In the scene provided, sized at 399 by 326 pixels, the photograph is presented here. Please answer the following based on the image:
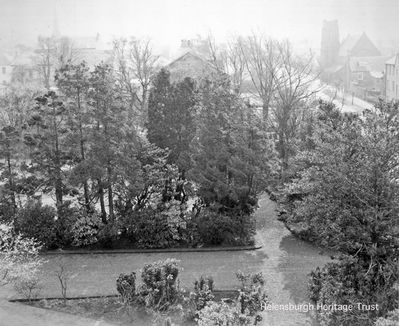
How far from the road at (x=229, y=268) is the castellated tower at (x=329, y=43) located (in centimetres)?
6564

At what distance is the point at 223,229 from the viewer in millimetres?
19562

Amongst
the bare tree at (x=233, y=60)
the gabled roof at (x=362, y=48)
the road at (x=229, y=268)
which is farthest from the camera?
the gabled roof at (x=362, y=48)

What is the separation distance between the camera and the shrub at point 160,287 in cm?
1454

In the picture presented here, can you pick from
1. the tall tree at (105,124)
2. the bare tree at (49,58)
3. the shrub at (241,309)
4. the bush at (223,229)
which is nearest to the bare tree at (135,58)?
the bare tree at (49,58)

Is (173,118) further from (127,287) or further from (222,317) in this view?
(222,317)

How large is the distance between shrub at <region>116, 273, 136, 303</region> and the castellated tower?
235 feet

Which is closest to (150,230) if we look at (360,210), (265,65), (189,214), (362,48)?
(189,214)

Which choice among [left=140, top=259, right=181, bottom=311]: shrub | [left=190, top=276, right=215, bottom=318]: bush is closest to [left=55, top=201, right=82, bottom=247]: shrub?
[left=140, top=259, right=181, bottom=311]: shrub

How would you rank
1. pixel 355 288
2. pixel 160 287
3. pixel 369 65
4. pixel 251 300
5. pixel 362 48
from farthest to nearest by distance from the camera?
pixel 362 48 < pixel 369 65 < pixel 160 287 < pixel 355 288 < pixel 251 300

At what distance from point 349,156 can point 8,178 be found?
45.3 feet

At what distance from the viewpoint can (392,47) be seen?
8956cm

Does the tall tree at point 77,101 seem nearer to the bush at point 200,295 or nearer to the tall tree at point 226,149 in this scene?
the tall tree at point 226,149

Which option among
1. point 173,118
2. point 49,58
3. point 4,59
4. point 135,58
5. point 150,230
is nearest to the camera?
point 150,230

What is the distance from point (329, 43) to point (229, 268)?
7134cm
